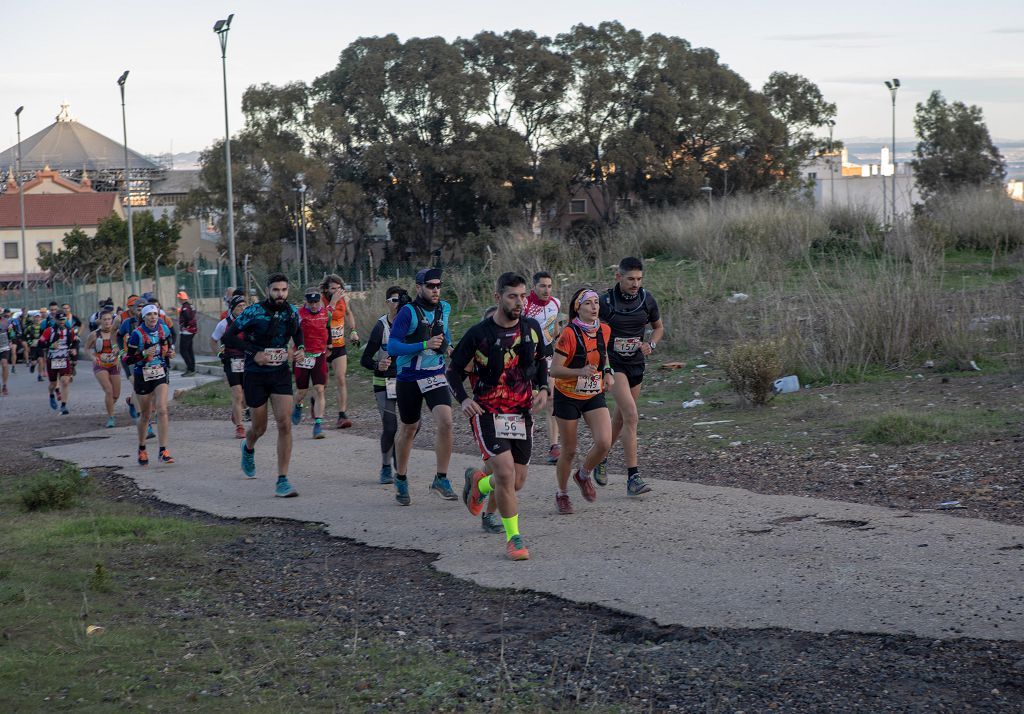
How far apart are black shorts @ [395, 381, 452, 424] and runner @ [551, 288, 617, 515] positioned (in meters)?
1.12

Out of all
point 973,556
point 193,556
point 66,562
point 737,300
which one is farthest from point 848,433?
point 737,300

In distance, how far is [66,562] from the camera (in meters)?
7.88

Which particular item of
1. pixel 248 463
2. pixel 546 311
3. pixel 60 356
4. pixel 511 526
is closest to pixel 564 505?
pixel 511 526

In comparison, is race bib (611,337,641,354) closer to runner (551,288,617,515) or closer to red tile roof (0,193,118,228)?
runner (551,288,617,515)

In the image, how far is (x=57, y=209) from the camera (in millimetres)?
85500

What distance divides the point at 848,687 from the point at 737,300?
15729mm

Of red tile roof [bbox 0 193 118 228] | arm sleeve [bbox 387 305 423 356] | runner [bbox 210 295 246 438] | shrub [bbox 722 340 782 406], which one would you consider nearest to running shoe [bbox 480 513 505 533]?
arm sleeve [bbox 387 305 423 356]

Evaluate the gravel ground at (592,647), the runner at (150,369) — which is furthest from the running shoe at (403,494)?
the runner at (150,369)

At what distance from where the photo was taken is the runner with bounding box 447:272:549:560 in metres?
7.66

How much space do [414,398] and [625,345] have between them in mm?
1844

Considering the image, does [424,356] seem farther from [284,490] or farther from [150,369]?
[150,369]

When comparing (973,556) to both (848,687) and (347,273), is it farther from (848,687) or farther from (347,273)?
(347,273)

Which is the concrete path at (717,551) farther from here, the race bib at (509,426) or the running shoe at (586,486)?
the race bib at (509,426)

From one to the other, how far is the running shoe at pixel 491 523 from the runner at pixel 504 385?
564 millimetres
